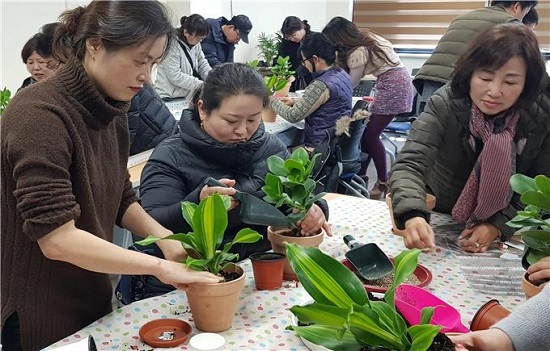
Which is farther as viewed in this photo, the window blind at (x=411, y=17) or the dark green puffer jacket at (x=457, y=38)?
the window blind at (x=411, y=17)

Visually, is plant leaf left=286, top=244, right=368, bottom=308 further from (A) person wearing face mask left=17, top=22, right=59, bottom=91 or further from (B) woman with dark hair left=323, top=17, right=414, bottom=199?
(B) woman with dark hair left=323, top=17, right=414, bottom=199

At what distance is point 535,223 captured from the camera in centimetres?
119

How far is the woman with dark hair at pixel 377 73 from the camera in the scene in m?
3.68

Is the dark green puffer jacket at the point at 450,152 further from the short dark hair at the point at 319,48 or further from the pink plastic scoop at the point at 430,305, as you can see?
the short dark hair at the point at 319,48

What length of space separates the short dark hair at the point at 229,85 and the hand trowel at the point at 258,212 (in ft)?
1.40

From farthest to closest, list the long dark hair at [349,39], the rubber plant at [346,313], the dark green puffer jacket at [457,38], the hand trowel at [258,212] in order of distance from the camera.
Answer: the long dark hair at [349,39] → the dark green puffer jacket at [457,38] → the hand trowel at [258,212] → the rubber plant at [346,313]

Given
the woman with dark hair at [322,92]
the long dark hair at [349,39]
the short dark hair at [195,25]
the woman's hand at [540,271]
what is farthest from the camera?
the short dark hair at [195,25]

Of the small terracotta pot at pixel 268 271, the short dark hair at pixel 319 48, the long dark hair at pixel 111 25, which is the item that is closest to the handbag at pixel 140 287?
the small terracotta pot at pixel 268 271

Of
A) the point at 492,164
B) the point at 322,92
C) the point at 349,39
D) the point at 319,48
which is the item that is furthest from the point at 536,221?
the point at 349,39

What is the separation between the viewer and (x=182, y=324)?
106cm

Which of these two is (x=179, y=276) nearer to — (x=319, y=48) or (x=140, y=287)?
(x=140, y=287)

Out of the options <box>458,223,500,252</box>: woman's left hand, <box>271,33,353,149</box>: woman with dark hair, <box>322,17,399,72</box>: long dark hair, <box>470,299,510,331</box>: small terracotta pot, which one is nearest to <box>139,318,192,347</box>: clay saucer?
<box>470,299,510,331</box>: small terracotta pot

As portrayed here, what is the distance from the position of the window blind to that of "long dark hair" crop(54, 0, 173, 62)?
18.8ft

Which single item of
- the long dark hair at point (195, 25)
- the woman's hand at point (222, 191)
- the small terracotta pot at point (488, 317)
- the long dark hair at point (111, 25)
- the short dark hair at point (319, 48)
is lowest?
the small terracotta pot at point (488, 317)
